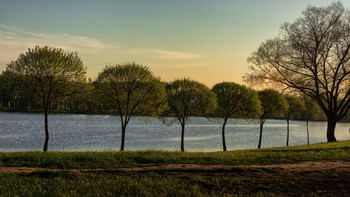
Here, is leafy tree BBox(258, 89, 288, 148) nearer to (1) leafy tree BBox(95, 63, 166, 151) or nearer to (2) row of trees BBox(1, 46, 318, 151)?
(2) row of trees BBox(1, 46, 318, 151)

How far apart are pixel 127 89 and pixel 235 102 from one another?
2236cm

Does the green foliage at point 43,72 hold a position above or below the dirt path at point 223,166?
above

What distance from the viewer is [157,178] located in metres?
12.9

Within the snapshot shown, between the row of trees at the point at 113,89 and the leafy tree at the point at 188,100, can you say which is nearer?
the row of trees at the point at 113,89

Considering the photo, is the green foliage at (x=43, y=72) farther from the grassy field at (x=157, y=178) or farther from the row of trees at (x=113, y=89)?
the grassy field at (x=157, y=178)

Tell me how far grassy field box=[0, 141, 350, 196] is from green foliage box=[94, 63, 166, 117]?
16.1 meters

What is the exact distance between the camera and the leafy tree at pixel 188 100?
43906 millimetres

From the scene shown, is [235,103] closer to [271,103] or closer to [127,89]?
[271,103]

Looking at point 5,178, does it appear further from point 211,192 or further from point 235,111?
point 235,111

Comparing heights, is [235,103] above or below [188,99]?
below

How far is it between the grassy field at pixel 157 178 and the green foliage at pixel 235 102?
30058 millimetres

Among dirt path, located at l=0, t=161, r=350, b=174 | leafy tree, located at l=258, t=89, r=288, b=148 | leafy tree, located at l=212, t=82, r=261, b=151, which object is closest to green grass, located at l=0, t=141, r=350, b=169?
dirt path, located at l=0, t=161, r=350, b=174

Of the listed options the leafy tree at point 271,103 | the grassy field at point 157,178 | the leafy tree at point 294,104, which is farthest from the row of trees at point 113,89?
the leafy tree at point 294,104

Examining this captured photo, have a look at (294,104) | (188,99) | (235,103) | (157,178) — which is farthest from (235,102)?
(157,178)
